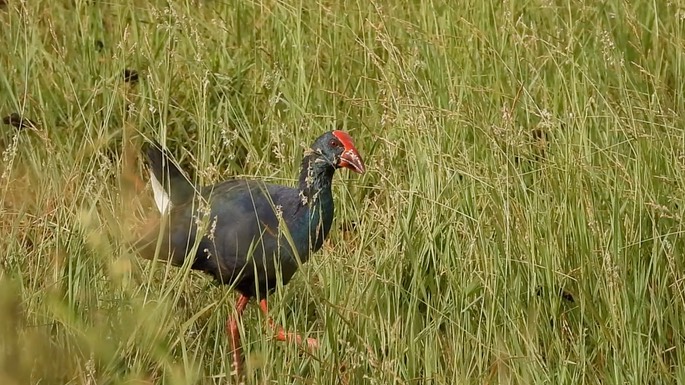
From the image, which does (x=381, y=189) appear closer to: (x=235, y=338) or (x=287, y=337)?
(x=235, y=338)

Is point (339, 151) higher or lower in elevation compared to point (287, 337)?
higher

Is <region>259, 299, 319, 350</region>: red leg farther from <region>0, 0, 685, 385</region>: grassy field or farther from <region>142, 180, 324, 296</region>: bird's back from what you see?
<region>142, 180, 324, 296</region>: bird's back

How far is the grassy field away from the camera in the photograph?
11.2 feet

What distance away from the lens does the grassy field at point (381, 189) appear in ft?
11.2

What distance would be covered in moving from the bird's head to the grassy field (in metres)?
0.14

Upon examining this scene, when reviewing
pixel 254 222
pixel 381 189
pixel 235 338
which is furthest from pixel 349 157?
pixel 235 338

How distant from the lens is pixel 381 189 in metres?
4.22

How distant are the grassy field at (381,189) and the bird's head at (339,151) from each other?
135 millimetres

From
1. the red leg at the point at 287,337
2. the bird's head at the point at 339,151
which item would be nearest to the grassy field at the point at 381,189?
the red leg at the point at 287,337

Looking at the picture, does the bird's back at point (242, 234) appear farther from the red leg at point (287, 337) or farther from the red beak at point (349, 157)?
the red leg at point (287, 337)

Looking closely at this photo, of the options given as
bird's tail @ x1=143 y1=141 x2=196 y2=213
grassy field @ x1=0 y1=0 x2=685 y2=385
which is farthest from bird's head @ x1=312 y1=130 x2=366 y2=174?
bird's tail @ x1=143 y1=141 x2=196 y2=213

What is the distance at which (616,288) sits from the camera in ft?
11.4

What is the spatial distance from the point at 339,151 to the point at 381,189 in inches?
9.8

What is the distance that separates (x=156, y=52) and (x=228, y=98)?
41 cm
